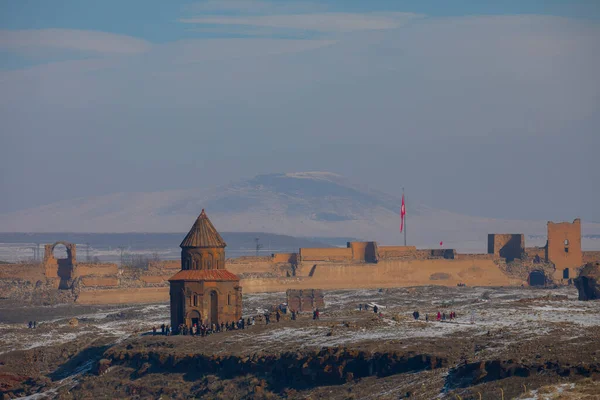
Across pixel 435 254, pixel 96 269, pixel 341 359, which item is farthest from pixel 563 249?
pixel 341 359

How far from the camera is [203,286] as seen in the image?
59094mm

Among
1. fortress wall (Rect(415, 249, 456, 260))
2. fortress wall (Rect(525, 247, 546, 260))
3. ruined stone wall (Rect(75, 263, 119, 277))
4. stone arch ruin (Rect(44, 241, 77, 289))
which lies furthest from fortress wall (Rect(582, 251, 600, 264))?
stone arch ruin (Rect(44, 241, 77, 289))

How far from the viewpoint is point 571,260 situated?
356 ft

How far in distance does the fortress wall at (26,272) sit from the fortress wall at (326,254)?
70.0ft

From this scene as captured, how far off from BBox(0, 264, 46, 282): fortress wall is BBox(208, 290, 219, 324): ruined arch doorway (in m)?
41.7

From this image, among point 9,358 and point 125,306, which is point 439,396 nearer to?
point 9,358

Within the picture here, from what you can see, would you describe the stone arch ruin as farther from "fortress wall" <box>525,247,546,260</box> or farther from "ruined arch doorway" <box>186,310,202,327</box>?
"ruined arch doorway" <box>186,310,202,327</box>

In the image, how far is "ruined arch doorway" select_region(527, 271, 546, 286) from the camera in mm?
106500

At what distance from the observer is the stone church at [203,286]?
59.2m

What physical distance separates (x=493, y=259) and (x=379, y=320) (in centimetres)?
5533

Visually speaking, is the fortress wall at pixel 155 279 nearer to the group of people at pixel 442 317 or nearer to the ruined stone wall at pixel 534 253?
the ruined stone wall at pixel 534 253

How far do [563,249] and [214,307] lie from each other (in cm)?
5502

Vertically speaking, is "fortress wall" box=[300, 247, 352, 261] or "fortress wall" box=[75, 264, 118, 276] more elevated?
"fortress wall" box=[300, 247, 352, 261]

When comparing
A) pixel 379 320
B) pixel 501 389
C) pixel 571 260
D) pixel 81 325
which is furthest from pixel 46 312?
pixel 501 389
